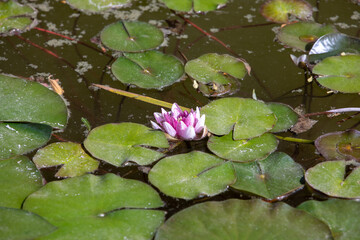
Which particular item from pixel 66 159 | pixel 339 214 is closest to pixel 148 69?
pixel 66 159

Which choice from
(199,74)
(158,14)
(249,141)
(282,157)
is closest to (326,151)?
(282,157)

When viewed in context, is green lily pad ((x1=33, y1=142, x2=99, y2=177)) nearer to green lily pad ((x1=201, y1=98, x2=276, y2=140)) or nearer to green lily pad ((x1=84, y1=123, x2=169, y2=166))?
green lily pad ((x1=84, y1=123, x2=169, y2=166))

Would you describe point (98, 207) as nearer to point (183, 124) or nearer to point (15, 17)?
point (183, 124)

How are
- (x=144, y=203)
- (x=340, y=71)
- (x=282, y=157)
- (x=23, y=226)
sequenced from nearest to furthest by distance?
1. (x=23, y=226)
2. (x=144, y=203)
3. (x=282, y=157)
4. (x=340, y=71)

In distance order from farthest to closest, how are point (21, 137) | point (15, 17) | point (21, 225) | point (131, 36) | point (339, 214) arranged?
point (15, 17), point (131, 36), point (21, 137), point (339, 214), point (21, 225)

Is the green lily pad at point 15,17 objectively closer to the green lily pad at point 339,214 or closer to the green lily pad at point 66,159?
the green lily pad at point 66,159

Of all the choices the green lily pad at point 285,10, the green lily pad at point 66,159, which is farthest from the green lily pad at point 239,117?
the green lily pad at point 285,10

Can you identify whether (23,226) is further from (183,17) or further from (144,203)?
(183,17)
